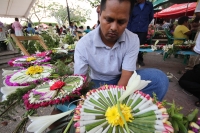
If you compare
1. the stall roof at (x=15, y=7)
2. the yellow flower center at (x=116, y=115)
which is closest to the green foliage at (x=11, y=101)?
the yellow flower center at (x=116, y=115)

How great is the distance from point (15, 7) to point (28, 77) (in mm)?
9857

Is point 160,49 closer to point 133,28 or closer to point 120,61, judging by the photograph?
point 133,28

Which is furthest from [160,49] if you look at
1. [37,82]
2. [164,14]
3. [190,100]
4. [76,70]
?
[164,14]

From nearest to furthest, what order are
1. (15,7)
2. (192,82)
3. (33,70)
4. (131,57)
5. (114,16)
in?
(114,16) < (33,70) < (131,57) < (192,82) < (15,7)

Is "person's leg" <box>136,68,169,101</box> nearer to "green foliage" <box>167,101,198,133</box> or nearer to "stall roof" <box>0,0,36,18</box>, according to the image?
"green foliage" <box>167,101,198,133</box>

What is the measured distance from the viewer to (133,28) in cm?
374

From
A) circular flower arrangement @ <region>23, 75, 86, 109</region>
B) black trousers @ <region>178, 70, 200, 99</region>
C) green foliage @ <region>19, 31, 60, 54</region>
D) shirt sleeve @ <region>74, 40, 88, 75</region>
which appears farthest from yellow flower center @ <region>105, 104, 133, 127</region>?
green foliage @ <region>19, 31, 60, 54</region>

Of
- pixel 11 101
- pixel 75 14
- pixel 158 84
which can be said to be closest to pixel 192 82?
pixel 158 84

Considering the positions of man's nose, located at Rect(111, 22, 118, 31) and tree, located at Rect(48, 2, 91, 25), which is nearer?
man's nose, located at Rect(111, 22, 118, 31)

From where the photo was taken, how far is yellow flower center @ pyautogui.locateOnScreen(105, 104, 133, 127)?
0.46 m

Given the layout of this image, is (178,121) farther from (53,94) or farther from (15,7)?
(15,7)

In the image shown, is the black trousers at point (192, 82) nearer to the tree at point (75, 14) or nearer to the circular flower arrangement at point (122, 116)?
the circular flower arrangement at point (122, 116)

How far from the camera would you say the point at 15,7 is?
8.78 meters

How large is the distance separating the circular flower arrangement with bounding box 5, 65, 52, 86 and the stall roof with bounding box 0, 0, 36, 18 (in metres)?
8.39
